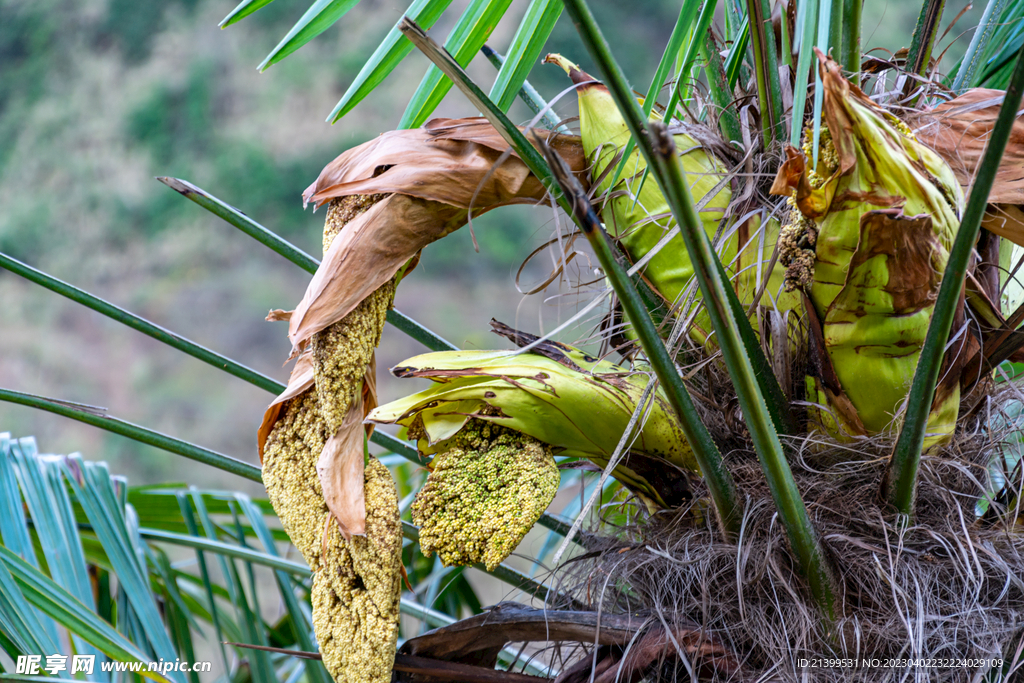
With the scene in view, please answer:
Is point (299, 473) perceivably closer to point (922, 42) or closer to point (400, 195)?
Answer: point (400, 195)

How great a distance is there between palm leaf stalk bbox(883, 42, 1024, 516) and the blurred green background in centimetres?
299

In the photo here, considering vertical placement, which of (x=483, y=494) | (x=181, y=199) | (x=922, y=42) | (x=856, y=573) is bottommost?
(x=856, y=573)

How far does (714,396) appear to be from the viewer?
47 cm

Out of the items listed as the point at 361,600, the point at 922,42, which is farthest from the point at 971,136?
the point at 361,600

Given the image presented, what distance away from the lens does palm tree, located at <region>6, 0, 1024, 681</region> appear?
1.23 ft

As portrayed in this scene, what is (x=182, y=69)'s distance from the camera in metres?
4.47

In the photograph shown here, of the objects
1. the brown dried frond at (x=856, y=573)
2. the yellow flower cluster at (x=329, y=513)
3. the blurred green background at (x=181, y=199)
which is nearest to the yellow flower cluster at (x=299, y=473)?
the yellow flower cluster at (x=329, y=513)

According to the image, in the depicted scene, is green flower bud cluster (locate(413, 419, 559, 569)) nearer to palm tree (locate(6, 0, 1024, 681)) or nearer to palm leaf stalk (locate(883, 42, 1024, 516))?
palm tree (locate(6, 0, 1024, 681))

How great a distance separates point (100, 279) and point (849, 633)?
4.48 metres

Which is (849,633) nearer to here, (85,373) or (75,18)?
(85,373)

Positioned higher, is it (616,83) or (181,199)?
(181,199)

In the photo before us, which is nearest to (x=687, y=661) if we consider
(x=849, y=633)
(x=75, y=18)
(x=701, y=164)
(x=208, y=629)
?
(x=849, y=633)

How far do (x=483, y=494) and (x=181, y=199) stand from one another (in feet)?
14.4

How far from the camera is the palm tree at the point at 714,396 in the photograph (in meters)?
0.37
